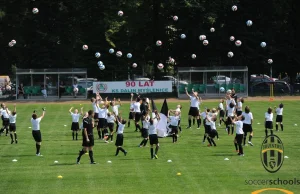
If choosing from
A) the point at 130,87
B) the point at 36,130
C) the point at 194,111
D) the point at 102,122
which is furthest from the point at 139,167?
the point at 130,87

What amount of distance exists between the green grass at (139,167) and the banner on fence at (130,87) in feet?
79.8

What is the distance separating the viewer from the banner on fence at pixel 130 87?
6022 centimetres

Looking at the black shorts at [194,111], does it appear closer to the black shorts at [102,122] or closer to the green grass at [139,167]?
the green grass at [139,167]

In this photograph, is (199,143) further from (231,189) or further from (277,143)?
(231,189)

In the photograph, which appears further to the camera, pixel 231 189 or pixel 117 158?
pixel 117 158

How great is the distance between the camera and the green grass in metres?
22.3

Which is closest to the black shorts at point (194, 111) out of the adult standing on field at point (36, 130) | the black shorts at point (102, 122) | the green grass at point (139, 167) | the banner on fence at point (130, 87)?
the green grass at point (139, 167)

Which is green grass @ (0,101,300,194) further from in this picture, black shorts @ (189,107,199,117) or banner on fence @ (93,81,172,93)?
banner on fence @ (93,81,172,93)

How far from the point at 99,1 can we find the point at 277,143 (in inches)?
1694

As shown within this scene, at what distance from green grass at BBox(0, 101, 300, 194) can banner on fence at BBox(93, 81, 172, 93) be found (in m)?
24.3

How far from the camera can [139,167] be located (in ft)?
84.3

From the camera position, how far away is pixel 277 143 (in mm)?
30547

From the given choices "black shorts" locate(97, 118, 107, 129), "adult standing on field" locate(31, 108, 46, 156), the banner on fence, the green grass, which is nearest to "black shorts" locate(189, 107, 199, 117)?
the green grass

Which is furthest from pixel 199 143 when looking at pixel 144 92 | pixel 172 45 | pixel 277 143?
pixel 172 45
